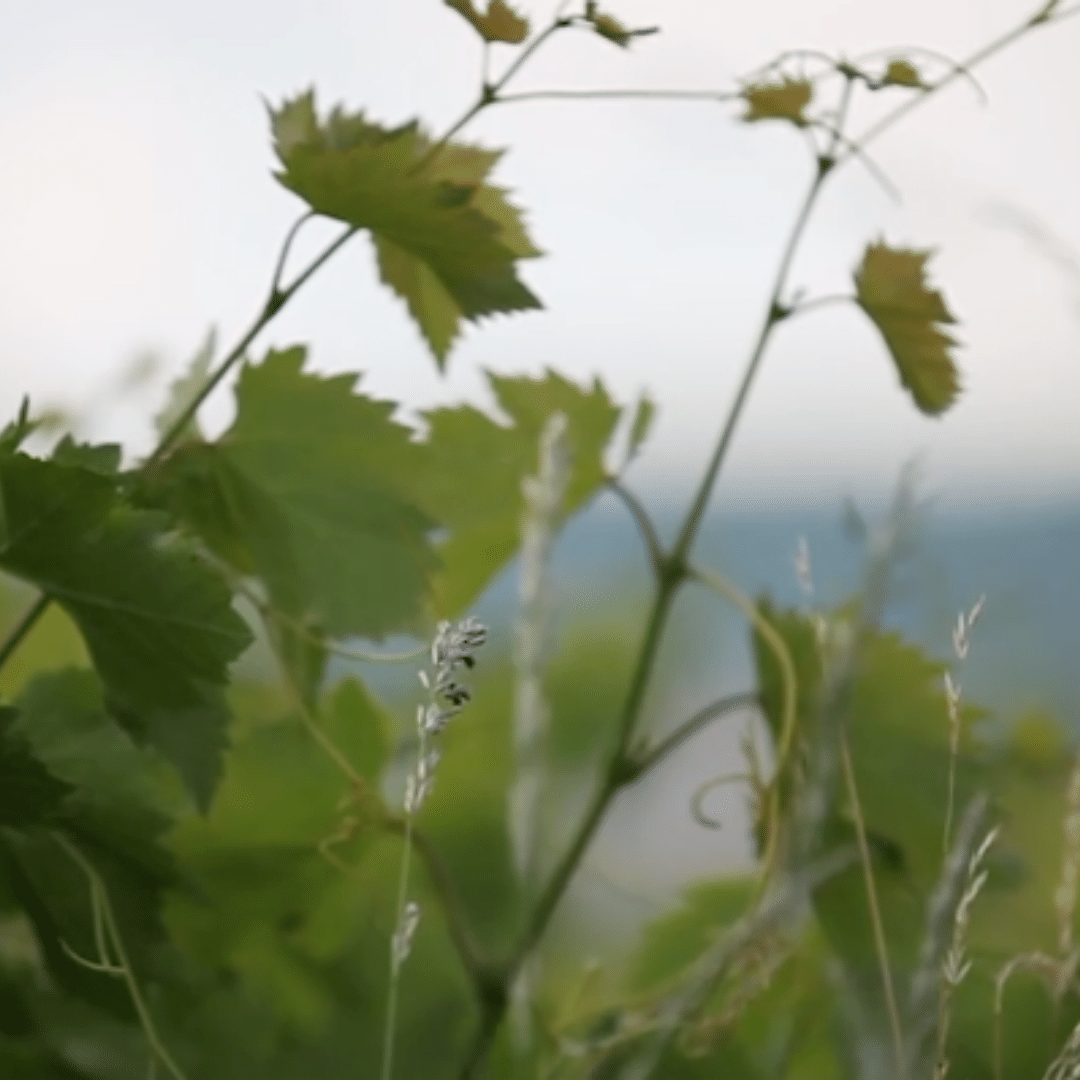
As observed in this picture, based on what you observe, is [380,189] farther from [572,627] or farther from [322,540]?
[572,627]

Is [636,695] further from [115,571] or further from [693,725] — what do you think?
[115,571]

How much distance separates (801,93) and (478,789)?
1.01ft

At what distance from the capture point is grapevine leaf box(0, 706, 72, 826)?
0.99 feet

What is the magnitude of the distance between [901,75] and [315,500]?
180 mm

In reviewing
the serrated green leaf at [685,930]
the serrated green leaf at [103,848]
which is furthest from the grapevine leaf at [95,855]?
the serrated green leaf at [685,930]

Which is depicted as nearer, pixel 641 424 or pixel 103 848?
pixel 103 848

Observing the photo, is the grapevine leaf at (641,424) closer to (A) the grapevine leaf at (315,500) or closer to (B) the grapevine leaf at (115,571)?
(A) the grapevine leaf at (315,500)

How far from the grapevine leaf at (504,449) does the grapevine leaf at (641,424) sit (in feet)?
0.05

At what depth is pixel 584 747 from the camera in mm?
735

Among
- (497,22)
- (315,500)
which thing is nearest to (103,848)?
(315,500)

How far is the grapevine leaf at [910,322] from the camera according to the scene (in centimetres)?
42

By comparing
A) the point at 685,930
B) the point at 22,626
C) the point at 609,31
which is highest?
the point at 609,31

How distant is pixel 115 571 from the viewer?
0.31 metres

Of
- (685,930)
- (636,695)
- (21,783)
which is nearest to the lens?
(21,783)
